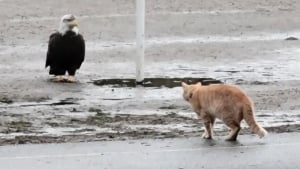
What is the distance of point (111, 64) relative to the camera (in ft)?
57.0

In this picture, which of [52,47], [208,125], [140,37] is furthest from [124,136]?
[52,47]

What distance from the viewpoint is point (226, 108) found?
10.2m

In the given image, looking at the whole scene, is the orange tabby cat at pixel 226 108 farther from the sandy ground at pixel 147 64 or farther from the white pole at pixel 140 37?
the white pole at pixel 140 37

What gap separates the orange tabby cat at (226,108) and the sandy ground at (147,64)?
0.48 meters

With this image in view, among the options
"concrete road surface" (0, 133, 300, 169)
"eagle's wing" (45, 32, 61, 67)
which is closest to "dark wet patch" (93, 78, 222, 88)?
"eagle's wing" (45, 32, 61, 67)

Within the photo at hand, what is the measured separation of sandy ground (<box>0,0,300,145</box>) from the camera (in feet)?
38.2

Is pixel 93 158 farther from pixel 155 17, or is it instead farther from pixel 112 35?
pixel 155 17

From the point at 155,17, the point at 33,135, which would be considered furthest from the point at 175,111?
the point at 155,17

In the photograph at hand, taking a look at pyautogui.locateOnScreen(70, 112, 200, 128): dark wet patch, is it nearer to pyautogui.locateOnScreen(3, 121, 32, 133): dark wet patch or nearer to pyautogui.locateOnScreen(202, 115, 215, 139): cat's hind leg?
pyautogui.locateOnScreen(3, 121, 32, 133): dark wet patch

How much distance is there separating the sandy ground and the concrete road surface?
508 millimetres

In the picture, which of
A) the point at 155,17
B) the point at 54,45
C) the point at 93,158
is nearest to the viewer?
the point at 93,158

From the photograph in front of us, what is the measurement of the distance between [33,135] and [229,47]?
9.32 meters

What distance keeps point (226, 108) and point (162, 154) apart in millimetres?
963

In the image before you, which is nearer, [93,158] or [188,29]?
[93,158]
